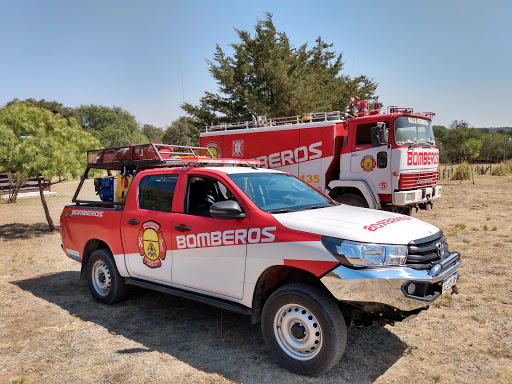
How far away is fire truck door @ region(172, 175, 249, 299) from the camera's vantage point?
3.80 meters

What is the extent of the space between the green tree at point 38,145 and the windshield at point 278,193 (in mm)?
7556

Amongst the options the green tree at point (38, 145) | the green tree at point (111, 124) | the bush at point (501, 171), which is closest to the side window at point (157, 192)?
the green tree at point (38, 145)

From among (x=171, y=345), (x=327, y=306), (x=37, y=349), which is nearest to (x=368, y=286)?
(x=327, y=306)

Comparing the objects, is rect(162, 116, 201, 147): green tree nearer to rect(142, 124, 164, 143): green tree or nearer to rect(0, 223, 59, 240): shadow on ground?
rect(142, 124, 164, 143): green tree

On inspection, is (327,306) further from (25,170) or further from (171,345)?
(25,170)

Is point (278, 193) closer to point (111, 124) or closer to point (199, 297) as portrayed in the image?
point (199, 297)

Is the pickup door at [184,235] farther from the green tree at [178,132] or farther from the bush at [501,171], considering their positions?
the green tree at [178,132]

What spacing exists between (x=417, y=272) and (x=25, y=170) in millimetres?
9739

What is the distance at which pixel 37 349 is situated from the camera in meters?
4.16

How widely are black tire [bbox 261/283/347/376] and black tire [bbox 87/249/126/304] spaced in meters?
2.45

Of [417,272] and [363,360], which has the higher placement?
[417,272]

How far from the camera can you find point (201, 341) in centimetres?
422

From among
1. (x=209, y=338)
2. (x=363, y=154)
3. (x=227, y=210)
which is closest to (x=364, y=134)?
(x=363, y=154)

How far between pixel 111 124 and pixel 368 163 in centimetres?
5095
